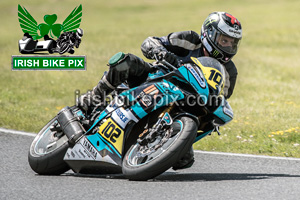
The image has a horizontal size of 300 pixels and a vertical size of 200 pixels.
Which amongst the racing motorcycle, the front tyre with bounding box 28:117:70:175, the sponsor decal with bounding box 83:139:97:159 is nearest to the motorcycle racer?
the racing motorcycle

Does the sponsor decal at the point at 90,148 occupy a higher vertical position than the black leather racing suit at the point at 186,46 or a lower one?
lower

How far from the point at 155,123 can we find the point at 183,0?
39658mm

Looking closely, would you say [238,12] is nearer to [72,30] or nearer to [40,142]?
[72,30]

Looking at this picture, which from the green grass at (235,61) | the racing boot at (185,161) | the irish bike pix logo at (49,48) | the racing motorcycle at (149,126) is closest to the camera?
the racing motorcycle at (149,126)

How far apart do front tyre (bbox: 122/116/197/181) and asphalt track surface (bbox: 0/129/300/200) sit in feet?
0.41

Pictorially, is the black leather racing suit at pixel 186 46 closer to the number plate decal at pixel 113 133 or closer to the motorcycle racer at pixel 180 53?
the motorcycle racer at pixel 180 53

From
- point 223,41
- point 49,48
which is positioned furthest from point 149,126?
point 49,48

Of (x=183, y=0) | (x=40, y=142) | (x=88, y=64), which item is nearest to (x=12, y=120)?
(x=40, y=142)

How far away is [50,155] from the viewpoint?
6402mm

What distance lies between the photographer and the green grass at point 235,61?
9602 millimetres

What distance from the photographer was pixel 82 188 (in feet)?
18.3

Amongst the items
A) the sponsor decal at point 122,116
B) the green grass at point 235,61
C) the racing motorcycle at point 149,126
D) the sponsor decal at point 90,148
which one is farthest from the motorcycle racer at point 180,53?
the green grass at point 235,61

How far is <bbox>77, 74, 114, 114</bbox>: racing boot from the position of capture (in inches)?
254

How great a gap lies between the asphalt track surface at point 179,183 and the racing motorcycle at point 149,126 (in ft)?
0.54
